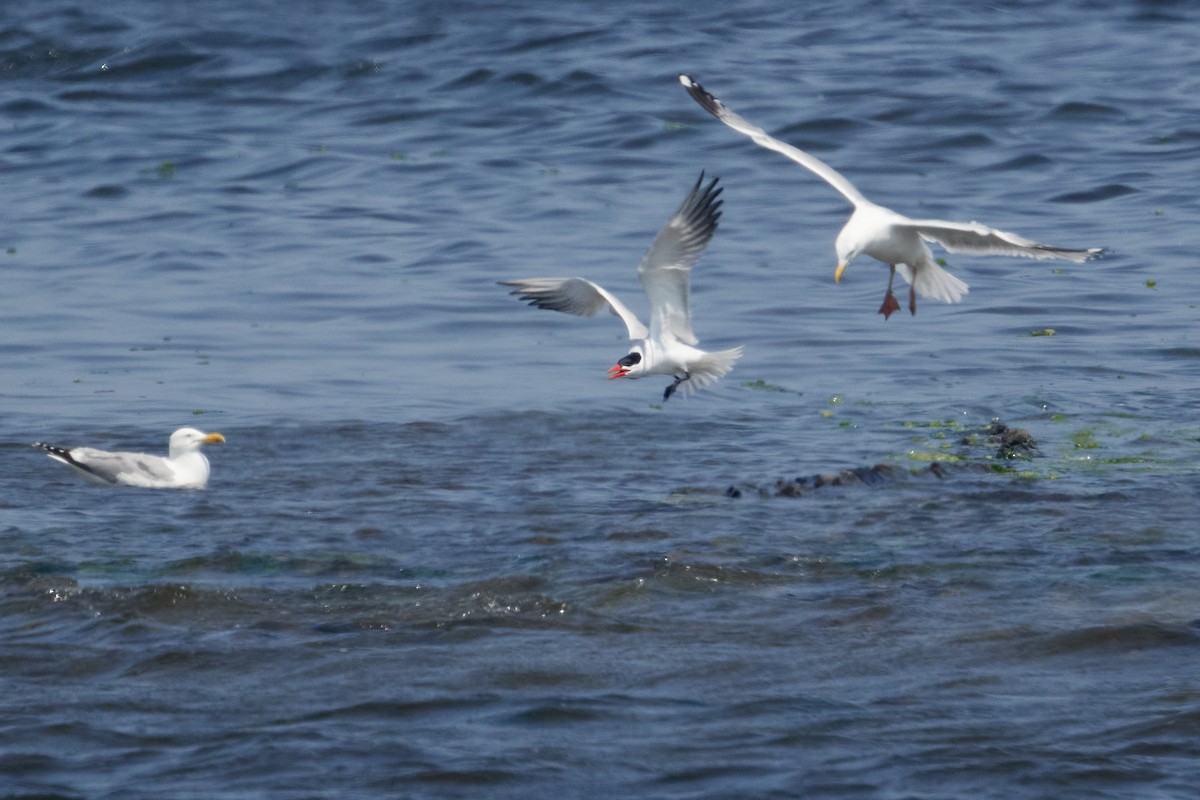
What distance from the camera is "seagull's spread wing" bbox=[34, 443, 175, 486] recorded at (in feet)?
28.5

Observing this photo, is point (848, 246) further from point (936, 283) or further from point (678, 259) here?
point (936, 283)

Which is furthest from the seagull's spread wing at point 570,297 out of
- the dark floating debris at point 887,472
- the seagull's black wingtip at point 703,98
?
the dark floating debris at point 887,472

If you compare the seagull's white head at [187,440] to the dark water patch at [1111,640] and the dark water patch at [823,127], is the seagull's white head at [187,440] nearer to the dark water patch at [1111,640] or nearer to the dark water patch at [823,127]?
the dark water patch at [1111,640]

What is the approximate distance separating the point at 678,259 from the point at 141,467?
Result: 292 centimetres

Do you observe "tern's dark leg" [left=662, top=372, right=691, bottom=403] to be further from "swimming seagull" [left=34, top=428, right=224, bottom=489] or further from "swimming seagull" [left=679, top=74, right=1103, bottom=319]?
"swimming seagull" [left=34, top=428, right=224, bottom=489]

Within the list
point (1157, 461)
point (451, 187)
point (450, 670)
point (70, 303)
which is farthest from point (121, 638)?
point (451, 187)

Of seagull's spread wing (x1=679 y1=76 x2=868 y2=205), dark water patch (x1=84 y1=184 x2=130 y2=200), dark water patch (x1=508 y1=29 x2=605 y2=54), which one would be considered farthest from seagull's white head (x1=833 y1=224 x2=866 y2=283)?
dark water patch (x1=508 y1=29 x2=605 y2=54)

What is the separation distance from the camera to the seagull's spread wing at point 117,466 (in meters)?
8.69

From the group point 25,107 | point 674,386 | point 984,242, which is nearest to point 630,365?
point 674,386

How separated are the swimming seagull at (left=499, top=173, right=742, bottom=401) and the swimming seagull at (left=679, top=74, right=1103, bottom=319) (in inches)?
28.3

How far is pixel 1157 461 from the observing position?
8602 millimetres

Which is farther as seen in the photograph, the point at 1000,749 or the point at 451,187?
the point at 451,187

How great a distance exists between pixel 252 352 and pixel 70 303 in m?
2.18

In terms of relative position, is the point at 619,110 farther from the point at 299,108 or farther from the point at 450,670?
the point at 450,670
